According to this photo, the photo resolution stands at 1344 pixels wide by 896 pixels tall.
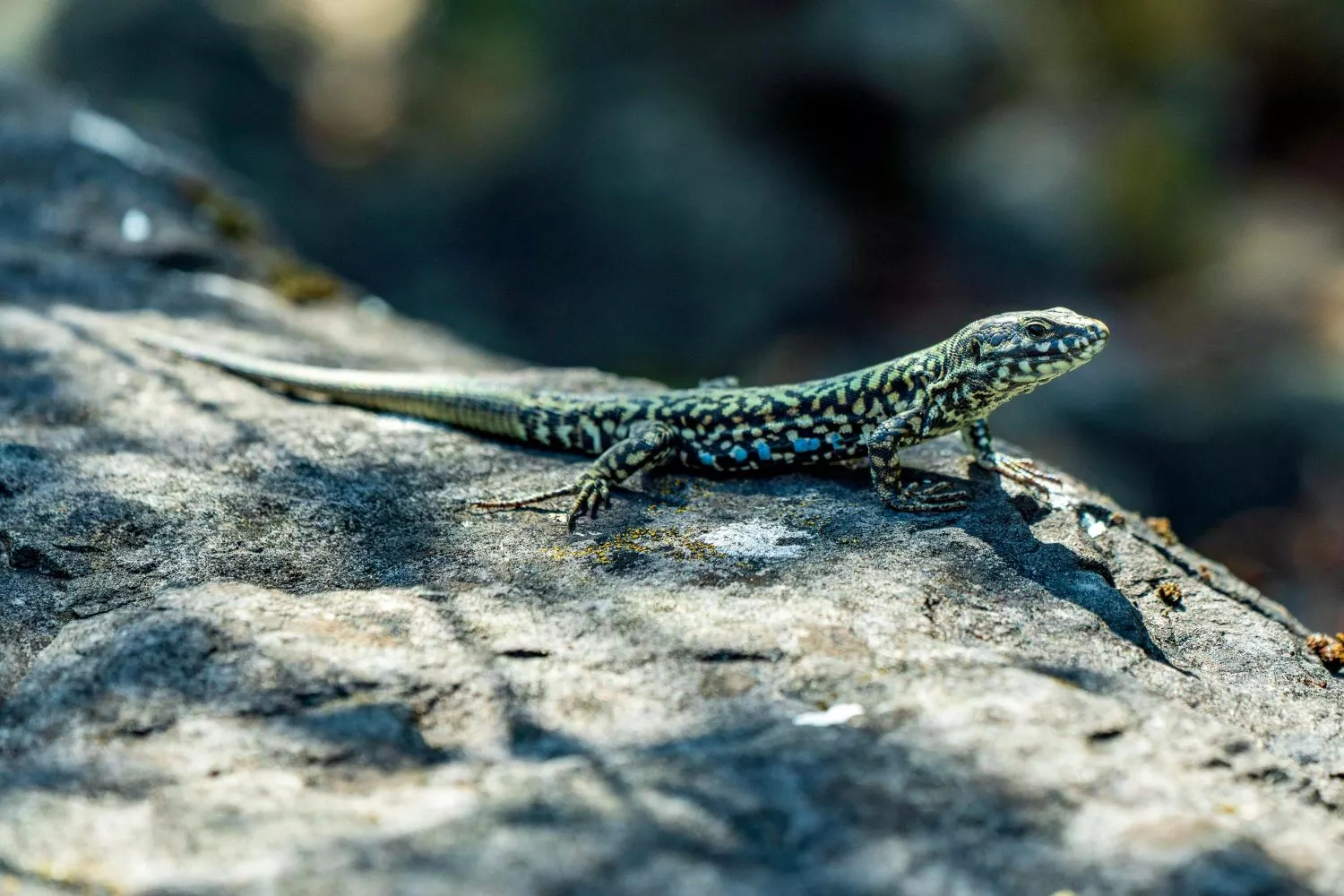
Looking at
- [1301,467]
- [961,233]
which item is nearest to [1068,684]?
[1301,467]

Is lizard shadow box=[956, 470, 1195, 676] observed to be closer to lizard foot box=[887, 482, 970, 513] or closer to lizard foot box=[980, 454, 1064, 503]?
lizard foot box=[887, 482, 970, 513]

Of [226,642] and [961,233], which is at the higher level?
[961,233]

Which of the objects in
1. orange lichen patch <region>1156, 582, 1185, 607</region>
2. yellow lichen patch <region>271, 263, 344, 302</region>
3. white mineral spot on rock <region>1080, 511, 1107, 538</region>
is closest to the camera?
orange lichen patch <region>1156, 582, 1185, 607</region>

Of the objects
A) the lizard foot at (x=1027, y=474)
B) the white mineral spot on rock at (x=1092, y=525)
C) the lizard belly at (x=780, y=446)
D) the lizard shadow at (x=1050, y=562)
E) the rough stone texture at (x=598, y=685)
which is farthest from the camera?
the lizard belly at (x=780, y=446)

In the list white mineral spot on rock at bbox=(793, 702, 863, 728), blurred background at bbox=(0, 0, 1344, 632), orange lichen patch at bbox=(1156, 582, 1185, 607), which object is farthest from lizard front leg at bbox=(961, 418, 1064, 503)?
blurred background at bbox=(0, 0, 1344, 632)

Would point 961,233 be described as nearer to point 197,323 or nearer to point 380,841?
point 197,323

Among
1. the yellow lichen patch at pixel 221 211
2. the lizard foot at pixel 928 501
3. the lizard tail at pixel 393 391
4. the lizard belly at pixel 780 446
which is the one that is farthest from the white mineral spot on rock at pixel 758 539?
the yellow lichen patch at pixel 221 211

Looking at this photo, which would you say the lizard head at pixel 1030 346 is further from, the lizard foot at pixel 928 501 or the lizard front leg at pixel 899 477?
the lizard foot at pixel 928 501

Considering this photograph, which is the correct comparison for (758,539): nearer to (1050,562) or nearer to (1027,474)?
(1050,562)
